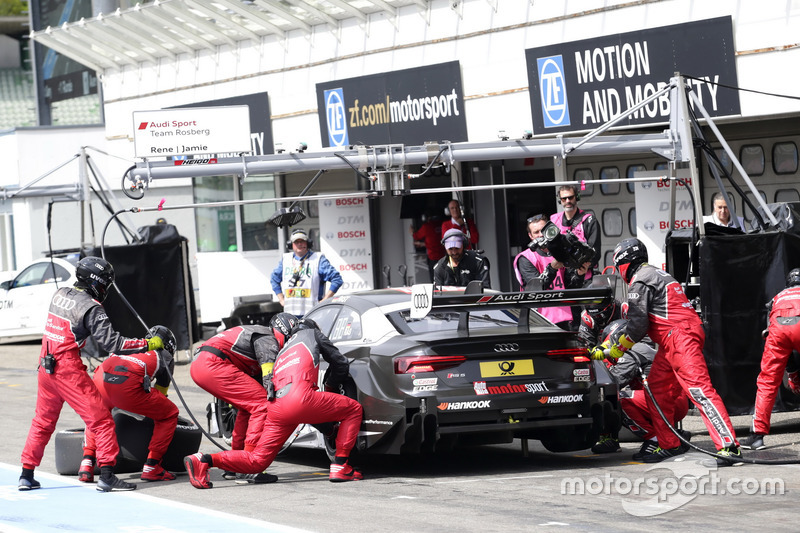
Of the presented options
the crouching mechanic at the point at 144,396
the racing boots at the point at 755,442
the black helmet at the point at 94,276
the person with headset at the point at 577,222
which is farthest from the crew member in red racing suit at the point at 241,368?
the person with headset at the point at 577,222

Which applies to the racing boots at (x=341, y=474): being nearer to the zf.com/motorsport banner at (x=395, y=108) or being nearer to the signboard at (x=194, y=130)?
the signboard at (x=194, y=130)

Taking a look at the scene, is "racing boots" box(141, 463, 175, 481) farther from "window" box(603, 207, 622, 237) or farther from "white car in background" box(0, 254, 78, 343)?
"white car in background" box(0, 254, 78, 343)

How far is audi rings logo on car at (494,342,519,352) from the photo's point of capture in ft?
29.6

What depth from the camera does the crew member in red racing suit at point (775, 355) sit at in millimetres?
9773

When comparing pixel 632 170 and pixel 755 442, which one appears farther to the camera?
pixel 632 170

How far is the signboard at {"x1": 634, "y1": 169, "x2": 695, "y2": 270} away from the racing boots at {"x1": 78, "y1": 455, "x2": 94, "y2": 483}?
9104 millimetres

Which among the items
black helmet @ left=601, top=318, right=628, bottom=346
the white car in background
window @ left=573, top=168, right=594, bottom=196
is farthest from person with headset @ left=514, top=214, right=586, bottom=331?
the white car in background

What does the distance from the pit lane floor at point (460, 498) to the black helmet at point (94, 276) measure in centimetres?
152

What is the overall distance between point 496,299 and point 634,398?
1.76 meters

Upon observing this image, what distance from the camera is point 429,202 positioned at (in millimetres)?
21141

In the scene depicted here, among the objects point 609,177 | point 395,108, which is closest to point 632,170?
point 609,177

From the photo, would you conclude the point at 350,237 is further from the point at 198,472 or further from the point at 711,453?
the point at 711,453

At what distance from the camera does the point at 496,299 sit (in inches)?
352

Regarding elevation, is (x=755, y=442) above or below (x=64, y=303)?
below
